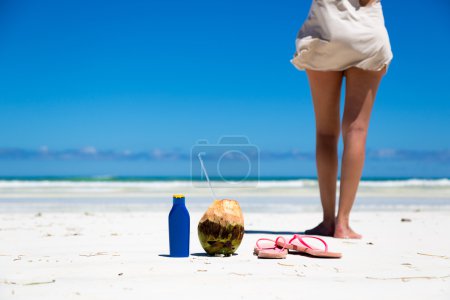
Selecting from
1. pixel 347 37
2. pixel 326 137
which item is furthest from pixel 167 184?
pixel 347 37

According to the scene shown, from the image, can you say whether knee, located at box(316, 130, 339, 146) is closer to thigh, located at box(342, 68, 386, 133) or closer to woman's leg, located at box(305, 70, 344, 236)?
woman's leg, located at box(305, 70, 344, 236)

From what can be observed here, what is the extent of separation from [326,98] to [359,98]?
29cm

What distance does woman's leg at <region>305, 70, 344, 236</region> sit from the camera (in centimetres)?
415

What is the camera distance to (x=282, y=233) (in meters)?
4.32

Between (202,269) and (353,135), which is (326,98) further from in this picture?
(202,269)

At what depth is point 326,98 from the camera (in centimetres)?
416

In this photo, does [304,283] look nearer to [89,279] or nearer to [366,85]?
[89,279]

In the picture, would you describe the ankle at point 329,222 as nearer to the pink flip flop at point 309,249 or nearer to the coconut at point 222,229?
the pink flip flop at point 309,249

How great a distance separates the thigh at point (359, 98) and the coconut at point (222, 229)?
136 centimetres

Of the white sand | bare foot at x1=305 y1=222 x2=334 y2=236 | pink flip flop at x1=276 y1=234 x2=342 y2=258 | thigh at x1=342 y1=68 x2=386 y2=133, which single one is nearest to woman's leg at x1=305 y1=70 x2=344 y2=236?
bare foot at x1=305 y1=222 x2=334 y2=236

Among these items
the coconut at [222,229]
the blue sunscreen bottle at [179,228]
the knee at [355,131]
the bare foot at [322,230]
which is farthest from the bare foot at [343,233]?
the blue sunscreen bottle at [179,228]

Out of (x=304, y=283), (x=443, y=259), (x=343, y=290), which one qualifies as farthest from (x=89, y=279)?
(x=443, y=259)

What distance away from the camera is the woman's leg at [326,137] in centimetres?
415

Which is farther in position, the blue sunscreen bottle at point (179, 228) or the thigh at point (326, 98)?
the thigh at point (326, 98)
